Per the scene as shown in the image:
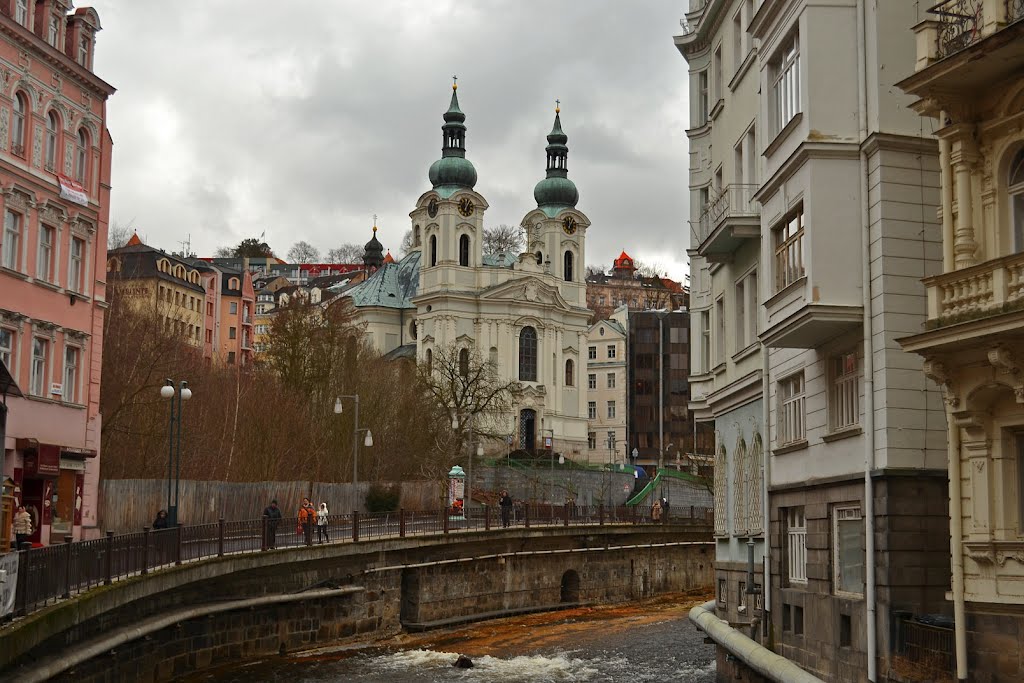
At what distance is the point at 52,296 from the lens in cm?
3944

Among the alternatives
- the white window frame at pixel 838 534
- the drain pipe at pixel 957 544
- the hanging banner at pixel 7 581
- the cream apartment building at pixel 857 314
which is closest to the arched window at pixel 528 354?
the cream apartment building at pixel 857 314

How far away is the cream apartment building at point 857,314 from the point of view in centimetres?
1972

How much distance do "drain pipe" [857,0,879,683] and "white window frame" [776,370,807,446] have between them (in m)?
3.46

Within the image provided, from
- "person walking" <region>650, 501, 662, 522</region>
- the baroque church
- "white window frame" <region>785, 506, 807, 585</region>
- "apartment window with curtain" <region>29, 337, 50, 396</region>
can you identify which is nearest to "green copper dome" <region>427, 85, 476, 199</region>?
the baroque church

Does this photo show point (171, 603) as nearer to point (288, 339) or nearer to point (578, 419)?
point (288, 339)

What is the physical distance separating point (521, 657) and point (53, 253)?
675 inches

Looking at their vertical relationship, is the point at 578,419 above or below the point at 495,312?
below

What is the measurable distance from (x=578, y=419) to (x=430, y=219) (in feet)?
64.6

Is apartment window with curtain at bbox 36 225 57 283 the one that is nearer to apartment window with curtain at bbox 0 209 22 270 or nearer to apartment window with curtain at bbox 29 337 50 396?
apartment window with curtain at bbox 0 209 22 270

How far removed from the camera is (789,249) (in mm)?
22875

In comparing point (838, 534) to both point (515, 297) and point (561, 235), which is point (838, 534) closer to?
point (515, 297)

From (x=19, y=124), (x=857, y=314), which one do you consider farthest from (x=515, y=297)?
(x=857, y=314)

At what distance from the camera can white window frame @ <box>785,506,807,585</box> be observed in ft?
79.5

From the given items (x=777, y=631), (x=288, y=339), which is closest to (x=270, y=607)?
(x=777, y=631)
